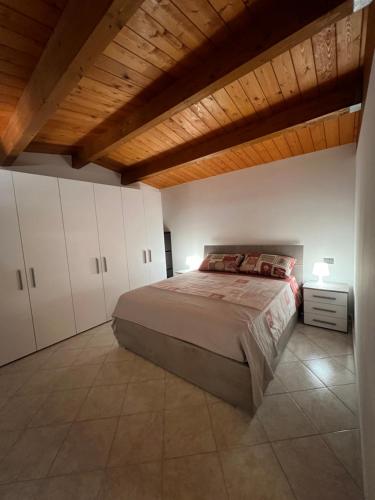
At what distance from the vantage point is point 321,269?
261 centimetres

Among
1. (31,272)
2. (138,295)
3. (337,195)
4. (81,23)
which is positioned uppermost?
(81,23)

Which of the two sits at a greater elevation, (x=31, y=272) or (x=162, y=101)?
(x=162, y=101)

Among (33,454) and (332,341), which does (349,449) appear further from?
(33,454)

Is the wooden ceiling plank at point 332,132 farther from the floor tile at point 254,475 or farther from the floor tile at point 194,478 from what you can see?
the floor tile at point 194,478

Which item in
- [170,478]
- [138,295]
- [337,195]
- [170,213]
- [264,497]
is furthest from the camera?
[170,213]

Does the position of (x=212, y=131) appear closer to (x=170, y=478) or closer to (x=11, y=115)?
(x=11, y=115)

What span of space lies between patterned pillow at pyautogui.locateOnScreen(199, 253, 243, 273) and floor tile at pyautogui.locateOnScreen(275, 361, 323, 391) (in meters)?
1.45

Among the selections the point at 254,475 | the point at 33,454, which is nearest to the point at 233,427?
the point at 254,475

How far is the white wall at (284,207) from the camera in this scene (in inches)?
102

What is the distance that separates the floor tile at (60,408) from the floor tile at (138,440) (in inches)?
17.2

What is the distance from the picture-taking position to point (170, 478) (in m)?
1.12

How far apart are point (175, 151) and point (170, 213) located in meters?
1.68

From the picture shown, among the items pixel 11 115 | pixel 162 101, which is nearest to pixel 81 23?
pixel 162 101

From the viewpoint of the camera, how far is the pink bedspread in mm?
1492
